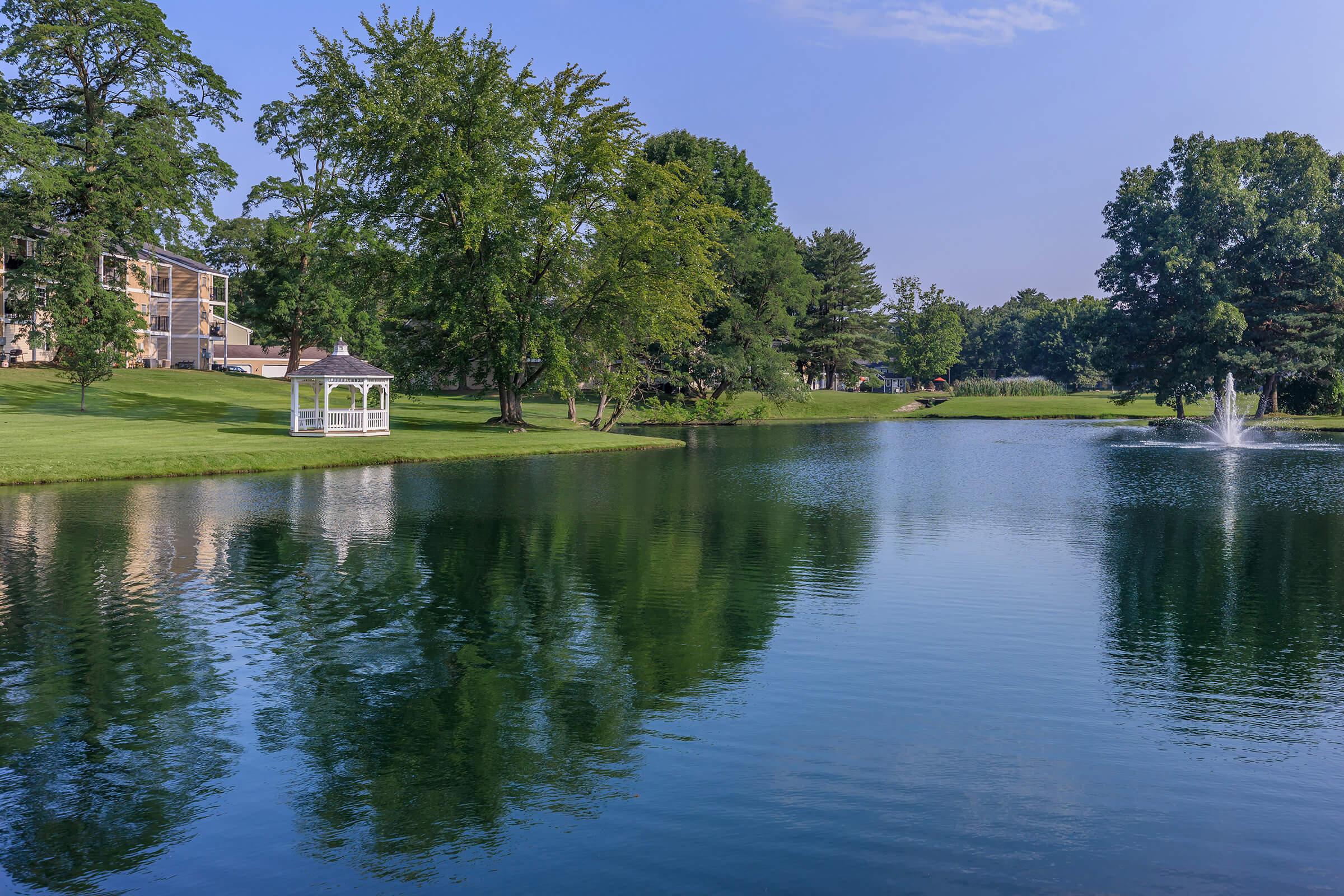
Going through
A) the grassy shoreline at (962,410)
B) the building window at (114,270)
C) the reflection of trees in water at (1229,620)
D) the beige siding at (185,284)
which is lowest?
the reflection of trees in water at (1229,620)

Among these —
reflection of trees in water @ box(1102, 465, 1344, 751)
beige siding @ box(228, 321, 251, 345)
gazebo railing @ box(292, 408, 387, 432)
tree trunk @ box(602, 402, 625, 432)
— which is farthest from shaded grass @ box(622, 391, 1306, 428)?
beige siding @ box(228, 321, 251, 345)

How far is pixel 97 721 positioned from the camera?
32.2 ft

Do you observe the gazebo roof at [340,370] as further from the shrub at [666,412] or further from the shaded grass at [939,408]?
the shaded grass at [939,408]

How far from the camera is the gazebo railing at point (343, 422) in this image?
4781 centimetres

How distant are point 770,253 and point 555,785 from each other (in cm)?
8084

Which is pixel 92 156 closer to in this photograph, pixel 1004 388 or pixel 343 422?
pixel 343 422

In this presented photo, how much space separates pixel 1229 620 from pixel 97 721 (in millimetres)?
13532

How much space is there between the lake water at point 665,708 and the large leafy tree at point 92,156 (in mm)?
38607

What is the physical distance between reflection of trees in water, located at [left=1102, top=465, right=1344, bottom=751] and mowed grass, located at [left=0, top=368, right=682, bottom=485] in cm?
2687

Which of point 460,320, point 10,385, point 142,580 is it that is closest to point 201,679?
point 142,580

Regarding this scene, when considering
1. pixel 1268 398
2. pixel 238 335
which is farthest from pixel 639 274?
pixel 238 335

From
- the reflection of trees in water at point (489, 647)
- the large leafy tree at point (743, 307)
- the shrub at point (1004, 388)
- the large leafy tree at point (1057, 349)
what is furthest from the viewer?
the large leafy tree at point (1057, 349)

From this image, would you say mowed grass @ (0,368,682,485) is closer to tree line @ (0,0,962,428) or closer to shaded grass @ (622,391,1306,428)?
tree line @ (0,0,962,428)

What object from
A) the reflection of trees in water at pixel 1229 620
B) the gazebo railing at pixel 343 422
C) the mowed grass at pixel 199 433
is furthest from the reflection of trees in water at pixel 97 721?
the gazebo railing at pixel 343 422
